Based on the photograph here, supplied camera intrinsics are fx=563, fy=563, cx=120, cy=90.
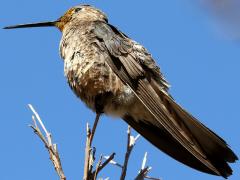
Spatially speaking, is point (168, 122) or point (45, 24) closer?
point (168, 122)

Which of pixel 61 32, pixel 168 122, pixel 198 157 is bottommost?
pixel 198 157

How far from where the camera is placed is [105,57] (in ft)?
16.1

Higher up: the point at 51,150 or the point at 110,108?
the point at 110,108

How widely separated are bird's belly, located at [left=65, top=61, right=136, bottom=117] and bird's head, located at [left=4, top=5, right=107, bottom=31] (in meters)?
1.06

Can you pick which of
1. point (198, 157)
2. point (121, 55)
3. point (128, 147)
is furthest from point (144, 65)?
point (128, 147)

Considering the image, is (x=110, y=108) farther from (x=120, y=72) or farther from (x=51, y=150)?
(x=51, y=150)

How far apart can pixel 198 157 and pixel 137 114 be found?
0.95m

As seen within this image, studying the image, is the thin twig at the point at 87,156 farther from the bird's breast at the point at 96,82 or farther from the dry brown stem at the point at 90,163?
the bird's breast at the point at 96,82

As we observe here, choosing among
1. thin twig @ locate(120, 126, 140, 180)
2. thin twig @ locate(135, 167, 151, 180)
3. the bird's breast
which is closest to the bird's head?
the bird's breast

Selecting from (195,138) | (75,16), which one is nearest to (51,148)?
(195,138)

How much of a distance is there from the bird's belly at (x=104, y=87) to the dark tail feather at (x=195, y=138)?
0.17m

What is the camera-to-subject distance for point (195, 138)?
14.2ft

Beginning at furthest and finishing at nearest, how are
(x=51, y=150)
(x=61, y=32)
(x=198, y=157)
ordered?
(x=61, y=32) < (x=198, y=157) < (x=51, y=150)

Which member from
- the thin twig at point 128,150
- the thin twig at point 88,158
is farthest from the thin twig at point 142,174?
the thin twig at point 88,158
